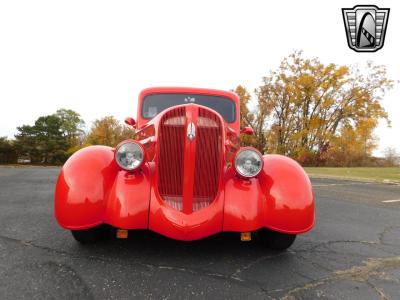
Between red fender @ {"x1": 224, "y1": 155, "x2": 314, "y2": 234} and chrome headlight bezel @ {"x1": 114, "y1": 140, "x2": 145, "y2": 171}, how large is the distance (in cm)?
82

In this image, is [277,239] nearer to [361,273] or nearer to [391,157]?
[361,273]

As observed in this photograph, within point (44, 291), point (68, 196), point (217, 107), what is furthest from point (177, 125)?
point (217, 107)

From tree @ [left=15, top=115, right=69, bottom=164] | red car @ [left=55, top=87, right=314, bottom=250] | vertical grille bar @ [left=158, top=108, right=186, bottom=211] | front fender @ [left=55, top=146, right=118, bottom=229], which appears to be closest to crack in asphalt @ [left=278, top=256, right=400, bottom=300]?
red car @ [left=55, top=87, right=314, bottom=250]

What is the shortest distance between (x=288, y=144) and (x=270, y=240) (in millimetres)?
26358

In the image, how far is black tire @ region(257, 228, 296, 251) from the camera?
8.58 ft

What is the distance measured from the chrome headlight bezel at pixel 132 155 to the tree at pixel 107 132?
3947 cm

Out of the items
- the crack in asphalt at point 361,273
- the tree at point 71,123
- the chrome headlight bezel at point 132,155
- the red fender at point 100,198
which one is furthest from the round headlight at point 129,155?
the tree at point 71,123

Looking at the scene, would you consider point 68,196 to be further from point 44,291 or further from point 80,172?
point 44,291

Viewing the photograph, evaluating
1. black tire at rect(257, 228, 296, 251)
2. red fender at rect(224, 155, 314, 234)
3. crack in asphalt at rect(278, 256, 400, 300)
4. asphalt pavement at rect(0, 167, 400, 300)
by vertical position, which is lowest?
crack in asphalt at rect(278, 256, 400, 300)

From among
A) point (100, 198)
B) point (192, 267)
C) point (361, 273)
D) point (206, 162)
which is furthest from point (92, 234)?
point (361, 273)

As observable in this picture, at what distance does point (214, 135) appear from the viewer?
8.04 ft

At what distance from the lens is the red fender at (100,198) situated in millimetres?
2289

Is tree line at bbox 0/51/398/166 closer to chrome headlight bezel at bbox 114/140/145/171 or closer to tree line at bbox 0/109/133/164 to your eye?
tree line at bbox 0/109/133/164

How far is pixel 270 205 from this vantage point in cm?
239
